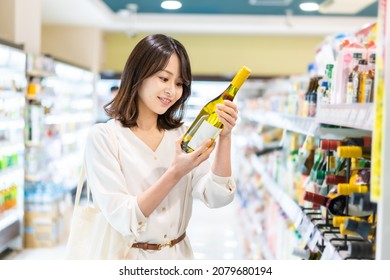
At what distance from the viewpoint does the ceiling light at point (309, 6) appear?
720 centimetres

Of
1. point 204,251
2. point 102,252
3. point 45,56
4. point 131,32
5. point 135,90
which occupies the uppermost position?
point 131,32

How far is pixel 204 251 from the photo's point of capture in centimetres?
511

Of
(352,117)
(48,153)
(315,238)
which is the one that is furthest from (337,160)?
(48,153)

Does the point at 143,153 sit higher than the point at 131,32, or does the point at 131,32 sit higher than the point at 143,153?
the point at 131,32

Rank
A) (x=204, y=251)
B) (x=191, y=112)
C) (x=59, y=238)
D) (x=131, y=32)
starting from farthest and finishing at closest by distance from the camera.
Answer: (x=191, y=112) → (x=131, y=32) → (x=59, y=238) → (x=204, y=251)

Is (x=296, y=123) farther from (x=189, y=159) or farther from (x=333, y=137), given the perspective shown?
(x=189, y=159)

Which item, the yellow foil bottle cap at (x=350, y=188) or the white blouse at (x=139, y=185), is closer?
the white blouse at (x=139, y=185)

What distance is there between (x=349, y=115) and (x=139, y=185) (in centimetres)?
62

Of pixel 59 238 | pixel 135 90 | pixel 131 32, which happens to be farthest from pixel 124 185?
pixel 131 32

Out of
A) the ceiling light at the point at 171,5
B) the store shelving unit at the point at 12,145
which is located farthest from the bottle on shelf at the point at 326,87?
the ceiling light at the point at 171,5

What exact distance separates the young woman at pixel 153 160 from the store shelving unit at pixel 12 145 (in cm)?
307

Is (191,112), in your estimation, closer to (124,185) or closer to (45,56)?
(45,56)

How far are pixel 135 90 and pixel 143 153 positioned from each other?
176 mm

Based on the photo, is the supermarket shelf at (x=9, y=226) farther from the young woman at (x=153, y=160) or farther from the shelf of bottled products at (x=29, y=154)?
the young woman at (x=153, y=160)
